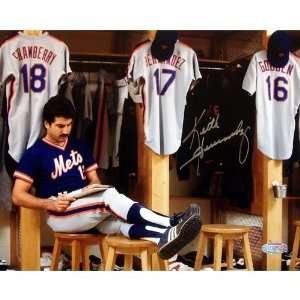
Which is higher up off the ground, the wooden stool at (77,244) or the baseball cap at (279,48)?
the baseball cap at (279,48)

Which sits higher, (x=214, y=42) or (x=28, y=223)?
(x=214, y=42)

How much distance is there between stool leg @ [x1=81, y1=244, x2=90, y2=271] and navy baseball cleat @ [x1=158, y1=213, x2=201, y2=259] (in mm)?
362

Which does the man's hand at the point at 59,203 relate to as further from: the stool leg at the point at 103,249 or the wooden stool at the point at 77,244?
the stool leg at the point at 103,249

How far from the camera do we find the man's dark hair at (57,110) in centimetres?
236

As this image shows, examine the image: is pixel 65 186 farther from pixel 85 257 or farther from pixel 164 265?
pixel 164 265

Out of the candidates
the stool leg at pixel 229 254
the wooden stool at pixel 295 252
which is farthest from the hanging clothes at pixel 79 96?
the wooden stool at pixel 295 252

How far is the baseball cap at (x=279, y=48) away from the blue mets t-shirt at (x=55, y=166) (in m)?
1.01

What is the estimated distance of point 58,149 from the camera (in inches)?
92.7

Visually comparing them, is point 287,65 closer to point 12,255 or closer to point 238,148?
point 238,148

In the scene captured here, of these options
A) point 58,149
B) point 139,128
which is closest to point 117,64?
point 139,128

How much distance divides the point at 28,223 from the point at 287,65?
1.47m

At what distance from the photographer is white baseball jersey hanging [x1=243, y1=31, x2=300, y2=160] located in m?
2.46
